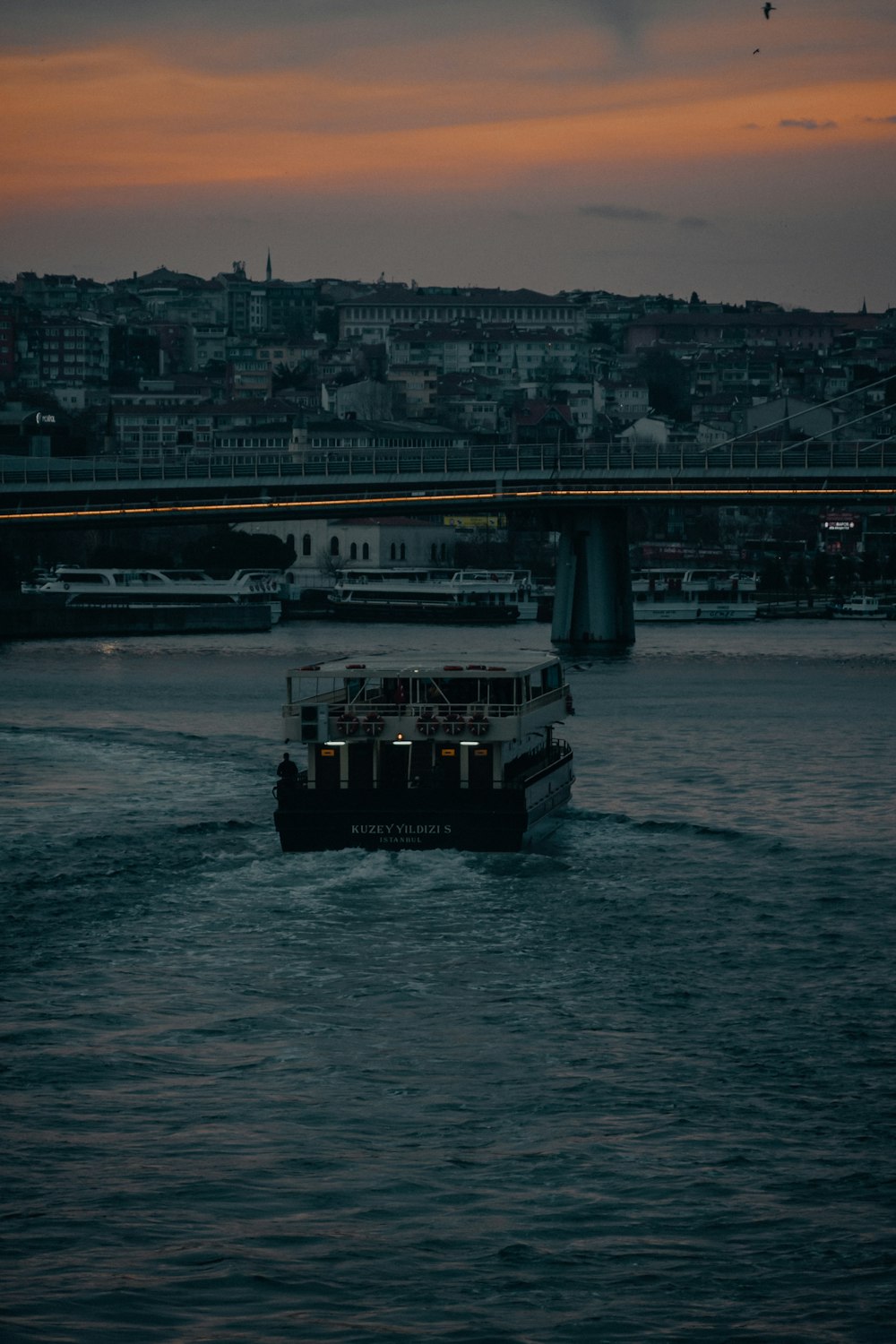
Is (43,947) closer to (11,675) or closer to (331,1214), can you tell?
(331,1214)

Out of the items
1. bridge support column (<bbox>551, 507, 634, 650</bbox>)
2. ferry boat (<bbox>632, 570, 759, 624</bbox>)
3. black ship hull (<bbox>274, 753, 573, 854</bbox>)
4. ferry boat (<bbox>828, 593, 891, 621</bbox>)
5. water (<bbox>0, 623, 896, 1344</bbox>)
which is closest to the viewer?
water (<bbox>0, 623, 896, 1344</bbox>)

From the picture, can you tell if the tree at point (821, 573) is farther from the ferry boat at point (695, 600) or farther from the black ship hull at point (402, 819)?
the black ship hull at point (402, 819)

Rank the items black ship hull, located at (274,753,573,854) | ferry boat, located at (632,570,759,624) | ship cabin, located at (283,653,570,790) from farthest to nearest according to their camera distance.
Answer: ferry boat, located at (632,570,759,624), ship cabin, located at (283,653,570,790), black ship hull, located at (274,753,573,854)

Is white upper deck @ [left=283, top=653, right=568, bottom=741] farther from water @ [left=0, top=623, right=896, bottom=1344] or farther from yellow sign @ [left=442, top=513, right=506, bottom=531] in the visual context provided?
yellow sign @ [left=442, top=513, right=506, bottom=531]

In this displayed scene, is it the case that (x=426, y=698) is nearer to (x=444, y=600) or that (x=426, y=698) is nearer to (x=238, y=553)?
(x=444, y=600)

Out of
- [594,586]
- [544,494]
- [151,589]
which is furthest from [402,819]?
[151,589]

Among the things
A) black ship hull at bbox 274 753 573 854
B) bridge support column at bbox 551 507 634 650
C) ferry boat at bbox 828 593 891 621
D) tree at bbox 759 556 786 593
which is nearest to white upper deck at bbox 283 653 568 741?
black ship hull at bbox 274 753 573 854
